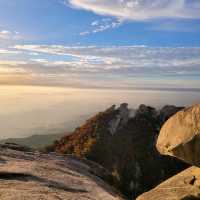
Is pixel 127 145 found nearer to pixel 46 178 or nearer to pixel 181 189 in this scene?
pixel 181 189

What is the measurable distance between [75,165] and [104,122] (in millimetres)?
61949

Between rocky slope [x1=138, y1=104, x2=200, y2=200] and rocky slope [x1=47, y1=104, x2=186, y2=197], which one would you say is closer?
rocky slope [x1=138, y1=104, x2=200, y2=200]

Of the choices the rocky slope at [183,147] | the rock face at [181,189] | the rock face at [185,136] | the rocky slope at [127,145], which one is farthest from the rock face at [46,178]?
the rocky slope at [127,145]

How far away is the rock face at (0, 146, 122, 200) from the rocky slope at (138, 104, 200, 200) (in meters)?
3.45

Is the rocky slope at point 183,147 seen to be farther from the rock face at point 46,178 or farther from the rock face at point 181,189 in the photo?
the rock face at point 46,178

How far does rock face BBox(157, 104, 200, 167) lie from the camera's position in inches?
875

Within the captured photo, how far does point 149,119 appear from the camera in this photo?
95.6m

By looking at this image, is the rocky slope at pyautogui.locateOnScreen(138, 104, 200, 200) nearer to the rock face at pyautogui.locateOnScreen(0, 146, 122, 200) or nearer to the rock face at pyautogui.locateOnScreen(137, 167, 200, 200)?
the rock face at pyautogui.locateOnScreen(137, 167, 200, 200)

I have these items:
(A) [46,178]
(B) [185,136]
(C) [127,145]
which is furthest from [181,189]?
(C) [127,145]

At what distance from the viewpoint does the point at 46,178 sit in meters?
26.8

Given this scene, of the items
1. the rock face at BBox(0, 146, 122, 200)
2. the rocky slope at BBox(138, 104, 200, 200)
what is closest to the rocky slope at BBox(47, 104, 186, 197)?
the rock face at BBox(0, 146, 122, 200)

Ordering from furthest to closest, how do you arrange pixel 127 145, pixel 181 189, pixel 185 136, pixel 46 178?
pixel 127 145, pixel 181 189, pixel 46 178, pixel 185 136

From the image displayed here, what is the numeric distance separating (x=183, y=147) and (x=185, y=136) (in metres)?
0.63

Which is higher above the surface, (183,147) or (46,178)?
(183,147)
